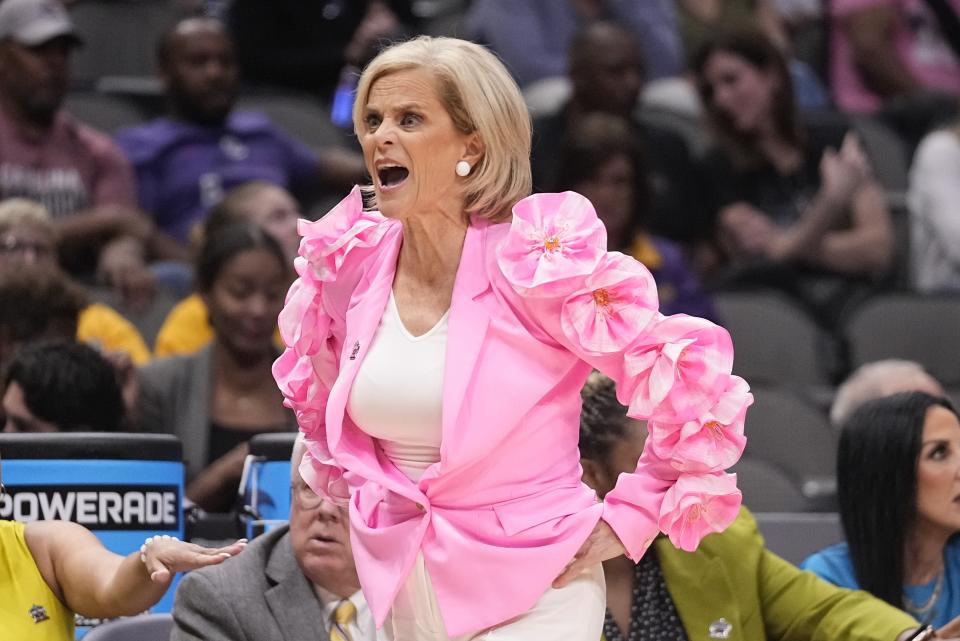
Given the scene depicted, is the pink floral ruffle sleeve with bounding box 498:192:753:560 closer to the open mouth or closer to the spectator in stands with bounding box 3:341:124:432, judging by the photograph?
the open mouth

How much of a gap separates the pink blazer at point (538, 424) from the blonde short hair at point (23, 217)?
2.86 metres

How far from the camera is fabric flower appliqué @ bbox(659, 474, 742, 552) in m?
2.62

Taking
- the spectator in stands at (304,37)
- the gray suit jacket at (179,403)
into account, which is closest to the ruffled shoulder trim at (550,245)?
the gray suit jacket at (179,403)

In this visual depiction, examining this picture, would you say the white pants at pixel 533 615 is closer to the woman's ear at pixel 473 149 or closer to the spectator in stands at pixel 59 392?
the woman's ear at pixel 473 149

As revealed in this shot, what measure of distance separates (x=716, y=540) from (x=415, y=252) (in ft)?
3.69

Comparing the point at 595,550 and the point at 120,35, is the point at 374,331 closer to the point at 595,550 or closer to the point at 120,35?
the point at 595,550

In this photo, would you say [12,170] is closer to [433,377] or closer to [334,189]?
[334,189]

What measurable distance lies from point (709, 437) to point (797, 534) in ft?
5.41

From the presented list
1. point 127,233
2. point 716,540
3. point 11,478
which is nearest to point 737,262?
point 127,233

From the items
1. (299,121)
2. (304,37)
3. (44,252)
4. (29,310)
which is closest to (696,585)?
(29,310)

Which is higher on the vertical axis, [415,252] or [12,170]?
[415,252]

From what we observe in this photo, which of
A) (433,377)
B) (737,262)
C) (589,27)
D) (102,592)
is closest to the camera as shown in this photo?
(433,377)

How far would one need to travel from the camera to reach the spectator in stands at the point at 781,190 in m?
6.64

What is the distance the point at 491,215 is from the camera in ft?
9.08
